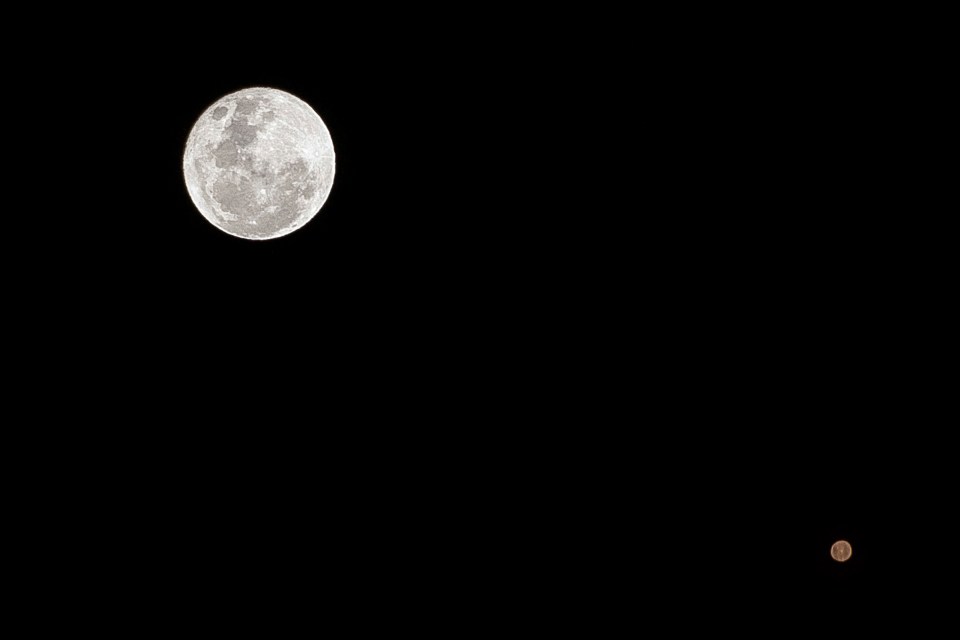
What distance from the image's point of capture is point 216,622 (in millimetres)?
7445

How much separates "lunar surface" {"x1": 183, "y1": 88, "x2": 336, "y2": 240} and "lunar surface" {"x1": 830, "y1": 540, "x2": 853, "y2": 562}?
6.58 metres

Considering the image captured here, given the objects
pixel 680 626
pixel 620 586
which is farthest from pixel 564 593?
pixel 680 626

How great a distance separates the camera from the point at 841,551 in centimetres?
795

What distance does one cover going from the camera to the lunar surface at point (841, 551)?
794cm

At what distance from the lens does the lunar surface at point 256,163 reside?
3.95 metres

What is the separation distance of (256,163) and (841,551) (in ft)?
23.3

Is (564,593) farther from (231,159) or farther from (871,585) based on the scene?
(231,159)

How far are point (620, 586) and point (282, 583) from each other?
11.4 feet

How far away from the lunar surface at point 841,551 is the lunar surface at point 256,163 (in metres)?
6.58

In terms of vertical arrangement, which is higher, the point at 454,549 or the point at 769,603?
the point at 454,549

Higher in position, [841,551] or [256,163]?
[256,163]

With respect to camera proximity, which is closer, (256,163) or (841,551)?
(256,163)

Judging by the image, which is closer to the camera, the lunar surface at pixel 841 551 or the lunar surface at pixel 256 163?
the lunar surface at pixel 256 163

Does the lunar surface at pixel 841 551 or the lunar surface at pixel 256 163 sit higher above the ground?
the lunar surface at pixel 256 163
